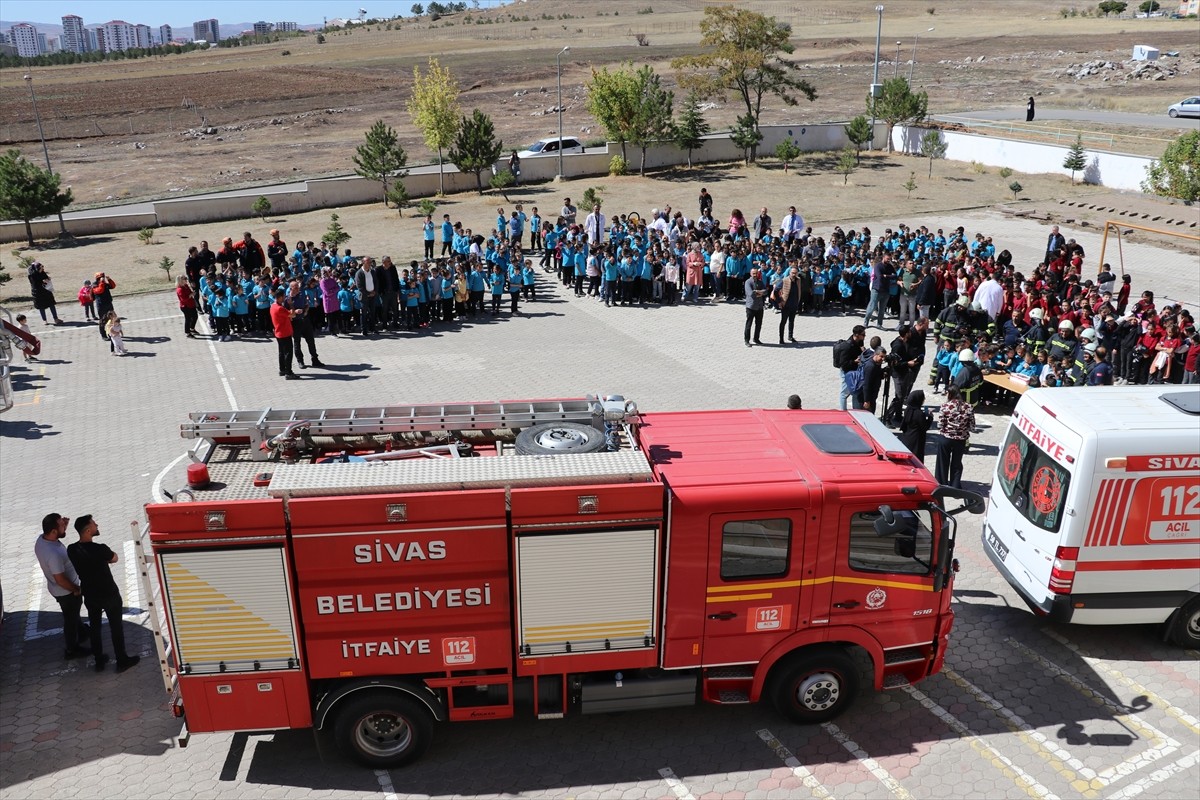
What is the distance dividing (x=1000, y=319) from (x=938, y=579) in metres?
12.3

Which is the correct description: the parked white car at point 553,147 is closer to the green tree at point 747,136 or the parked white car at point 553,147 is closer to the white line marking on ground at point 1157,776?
the green tree at point 747,136

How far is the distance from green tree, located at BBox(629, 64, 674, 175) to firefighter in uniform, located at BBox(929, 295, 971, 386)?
22649 mm

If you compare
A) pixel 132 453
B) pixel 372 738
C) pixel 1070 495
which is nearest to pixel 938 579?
pixel 1070 495

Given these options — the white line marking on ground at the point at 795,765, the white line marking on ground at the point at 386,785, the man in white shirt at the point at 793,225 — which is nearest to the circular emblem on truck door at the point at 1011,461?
the white line marking on ground at the point at 795,765

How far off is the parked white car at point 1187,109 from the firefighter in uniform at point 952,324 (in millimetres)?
42926

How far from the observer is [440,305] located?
2209 cm

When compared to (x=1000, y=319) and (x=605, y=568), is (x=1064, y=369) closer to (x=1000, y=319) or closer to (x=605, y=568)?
(x=1000, y=319)

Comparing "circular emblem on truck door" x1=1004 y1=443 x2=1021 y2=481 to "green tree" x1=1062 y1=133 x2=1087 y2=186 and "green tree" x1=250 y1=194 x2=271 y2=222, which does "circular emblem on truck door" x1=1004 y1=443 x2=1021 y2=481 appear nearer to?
"green tree" x1=250 y1=194 x2=271 y2=222

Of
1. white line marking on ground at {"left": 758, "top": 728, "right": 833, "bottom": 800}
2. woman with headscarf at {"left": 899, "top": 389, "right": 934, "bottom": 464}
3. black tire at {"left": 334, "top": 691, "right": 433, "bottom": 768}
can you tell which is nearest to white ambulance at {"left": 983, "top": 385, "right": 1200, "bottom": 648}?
woman with headscarf at {"left": 899, "top": 389, "right": 934, "bottom": 464}

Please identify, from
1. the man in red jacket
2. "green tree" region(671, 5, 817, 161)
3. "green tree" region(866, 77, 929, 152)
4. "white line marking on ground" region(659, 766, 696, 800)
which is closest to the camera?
"white line marking on ground" region(659, 766, 696, 800)

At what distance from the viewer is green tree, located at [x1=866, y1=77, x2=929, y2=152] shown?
4303cm

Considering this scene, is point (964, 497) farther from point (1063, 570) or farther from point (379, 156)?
point (379, 156)

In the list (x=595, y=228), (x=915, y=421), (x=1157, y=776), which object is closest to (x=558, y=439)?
(x=1157, y=776)

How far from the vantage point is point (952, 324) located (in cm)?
1708
